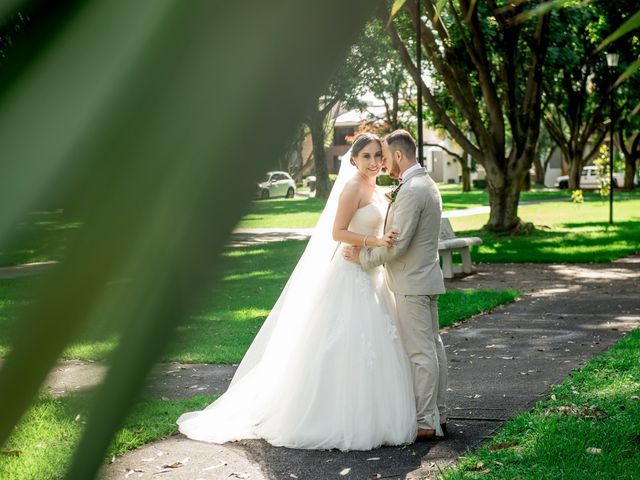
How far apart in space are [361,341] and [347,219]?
2.92 feet

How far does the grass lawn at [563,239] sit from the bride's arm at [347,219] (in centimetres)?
1185

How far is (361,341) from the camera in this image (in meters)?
5.68

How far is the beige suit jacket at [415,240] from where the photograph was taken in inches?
224

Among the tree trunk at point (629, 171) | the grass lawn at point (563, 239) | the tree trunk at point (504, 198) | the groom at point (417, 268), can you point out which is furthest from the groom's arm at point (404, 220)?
the tree trunk at point (629, 171)

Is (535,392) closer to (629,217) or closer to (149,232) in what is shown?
(149,232)

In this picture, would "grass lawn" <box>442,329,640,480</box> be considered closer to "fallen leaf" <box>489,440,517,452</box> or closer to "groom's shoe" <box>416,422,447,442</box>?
"fallen leaf" <box>489,440,517,452</box>

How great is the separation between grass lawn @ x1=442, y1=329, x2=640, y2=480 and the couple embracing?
646 mm

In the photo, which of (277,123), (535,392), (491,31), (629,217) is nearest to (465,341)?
(535,392)

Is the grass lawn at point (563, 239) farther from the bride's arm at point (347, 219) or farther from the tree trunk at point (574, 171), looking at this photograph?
the tree trunk at point (574, 171)

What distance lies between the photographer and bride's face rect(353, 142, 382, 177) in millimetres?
6027

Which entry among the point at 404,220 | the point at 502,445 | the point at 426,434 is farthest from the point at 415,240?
the point at 502,445

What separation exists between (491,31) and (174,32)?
73.2 feet

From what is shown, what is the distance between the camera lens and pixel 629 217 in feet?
97.1

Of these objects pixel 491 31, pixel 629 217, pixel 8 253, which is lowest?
pixel 629 217
